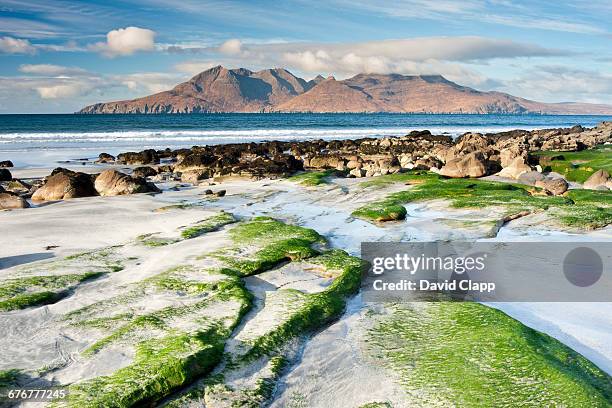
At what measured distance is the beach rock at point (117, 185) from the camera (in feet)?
59.1

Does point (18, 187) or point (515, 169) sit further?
point (515, 169)

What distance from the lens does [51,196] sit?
17141 millimetres

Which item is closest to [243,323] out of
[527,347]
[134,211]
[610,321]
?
[527,347]

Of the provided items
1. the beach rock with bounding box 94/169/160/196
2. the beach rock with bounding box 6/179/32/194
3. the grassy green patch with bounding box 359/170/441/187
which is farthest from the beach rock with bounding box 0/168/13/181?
the grassy green patch with bounding box 359/170/441/187

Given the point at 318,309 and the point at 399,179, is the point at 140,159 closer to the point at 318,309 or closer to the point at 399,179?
the point at 399,179

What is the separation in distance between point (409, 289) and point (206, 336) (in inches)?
139

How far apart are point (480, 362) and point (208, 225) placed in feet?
26.9

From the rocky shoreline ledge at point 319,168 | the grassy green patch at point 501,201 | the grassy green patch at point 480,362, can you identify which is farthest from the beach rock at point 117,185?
the grassy green patch at point 480,362

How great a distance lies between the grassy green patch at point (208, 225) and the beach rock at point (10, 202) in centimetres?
633

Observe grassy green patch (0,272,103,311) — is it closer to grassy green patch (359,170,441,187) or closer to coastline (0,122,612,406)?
coastline (0,122,612,406)

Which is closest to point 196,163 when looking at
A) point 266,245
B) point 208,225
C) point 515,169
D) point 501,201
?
point 208,225

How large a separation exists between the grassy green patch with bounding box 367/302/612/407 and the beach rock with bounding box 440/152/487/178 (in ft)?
49.4

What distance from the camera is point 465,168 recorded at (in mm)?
21672

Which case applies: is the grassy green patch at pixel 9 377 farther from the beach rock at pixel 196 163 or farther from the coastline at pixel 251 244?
the beach rock at pixel 196 163
